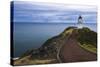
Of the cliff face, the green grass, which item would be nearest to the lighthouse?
the cliff face

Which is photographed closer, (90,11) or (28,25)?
(28,25)

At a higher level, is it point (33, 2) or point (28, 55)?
point (33, 2)

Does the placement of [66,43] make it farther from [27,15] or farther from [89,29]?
[27,15]

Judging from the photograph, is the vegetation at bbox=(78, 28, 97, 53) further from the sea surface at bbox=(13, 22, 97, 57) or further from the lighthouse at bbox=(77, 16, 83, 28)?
the sea surface at bbox=(13, 22, 97, 57)
